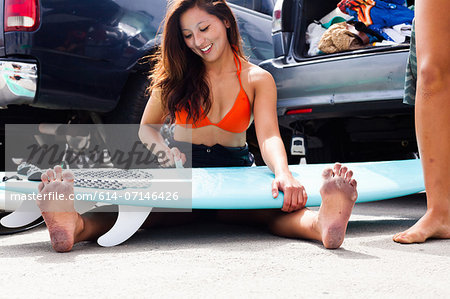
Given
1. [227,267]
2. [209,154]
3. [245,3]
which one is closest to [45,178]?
[227,267]

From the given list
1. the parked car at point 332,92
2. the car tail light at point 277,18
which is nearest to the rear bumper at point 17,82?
the parked car at point 332,92

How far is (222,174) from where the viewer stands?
8.68 ft

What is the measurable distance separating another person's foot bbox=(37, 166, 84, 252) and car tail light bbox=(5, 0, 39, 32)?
1.42 metres

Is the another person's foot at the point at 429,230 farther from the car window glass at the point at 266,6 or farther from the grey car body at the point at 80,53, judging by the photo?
the car window glass at the point at 266,6

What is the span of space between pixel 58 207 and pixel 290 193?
2.85 ft

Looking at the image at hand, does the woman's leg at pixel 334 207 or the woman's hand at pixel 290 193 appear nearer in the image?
the woman's leg at pixel 334 207

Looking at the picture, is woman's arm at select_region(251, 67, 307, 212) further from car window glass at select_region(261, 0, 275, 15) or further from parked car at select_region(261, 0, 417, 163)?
car window glass at select_region(261, 0, 275, 15)

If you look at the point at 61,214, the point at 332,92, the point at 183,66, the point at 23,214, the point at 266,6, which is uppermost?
the point at 266,6

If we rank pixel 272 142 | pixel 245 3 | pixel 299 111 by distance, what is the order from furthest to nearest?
pixel 245 3 → pixel 299 111 → pixel 272 142

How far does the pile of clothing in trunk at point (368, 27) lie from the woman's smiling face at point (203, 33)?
85 cm

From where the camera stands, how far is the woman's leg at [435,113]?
207 cm

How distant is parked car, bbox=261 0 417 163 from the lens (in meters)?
2.94

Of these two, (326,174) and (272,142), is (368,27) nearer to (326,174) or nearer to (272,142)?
(272,142)

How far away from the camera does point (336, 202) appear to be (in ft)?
6.22
